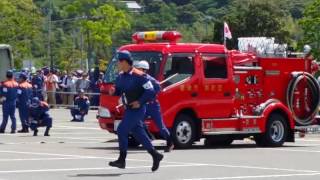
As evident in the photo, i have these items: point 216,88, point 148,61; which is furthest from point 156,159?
point 216,88

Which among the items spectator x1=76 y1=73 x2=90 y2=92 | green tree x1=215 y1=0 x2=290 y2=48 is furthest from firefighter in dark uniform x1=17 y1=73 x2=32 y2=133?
green tree x1=215 y1=0 x2=290 y2=48

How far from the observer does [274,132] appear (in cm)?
2408

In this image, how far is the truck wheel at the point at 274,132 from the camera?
78.4ft

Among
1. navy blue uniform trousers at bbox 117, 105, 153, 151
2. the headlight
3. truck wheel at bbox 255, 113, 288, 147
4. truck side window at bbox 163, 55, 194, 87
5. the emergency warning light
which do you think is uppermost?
the emergency warning light

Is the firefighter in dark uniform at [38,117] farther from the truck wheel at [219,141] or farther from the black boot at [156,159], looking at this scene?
the black boot at [156,159]

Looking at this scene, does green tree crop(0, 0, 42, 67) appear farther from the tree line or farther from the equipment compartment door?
the equipment compartment door

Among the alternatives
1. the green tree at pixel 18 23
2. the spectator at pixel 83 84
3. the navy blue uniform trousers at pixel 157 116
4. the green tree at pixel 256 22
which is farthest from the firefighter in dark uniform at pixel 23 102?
the green tree at pixel 18 23

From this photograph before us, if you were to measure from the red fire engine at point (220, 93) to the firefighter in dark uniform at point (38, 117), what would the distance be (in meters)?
4.71

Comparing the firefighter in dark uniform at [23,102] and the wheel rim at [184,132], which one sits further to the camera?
the firefighter in dark uniform at [23,102]

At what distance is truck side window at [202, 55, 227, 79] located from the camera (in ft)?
74.6

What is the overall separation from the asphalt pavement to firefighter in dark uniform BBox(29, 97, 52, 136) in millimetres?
337

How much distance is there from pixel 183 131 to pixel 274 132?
2892 millimetres

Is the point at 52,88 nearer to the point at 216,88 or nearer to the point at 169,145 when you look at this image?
the point at 216,88

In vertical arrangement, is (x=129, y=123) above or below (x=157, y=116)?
above
